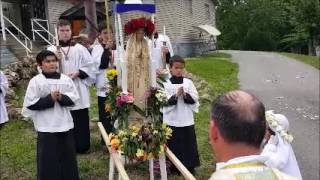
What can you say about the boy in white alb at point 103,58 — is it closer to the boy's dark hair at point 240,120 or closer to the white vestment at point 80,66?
the white vestment at point 80,66

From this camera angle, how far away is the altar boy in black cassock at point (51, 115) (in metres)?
5.98

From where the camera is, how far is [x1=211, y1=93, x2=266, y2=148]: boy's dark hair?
91.4 inches

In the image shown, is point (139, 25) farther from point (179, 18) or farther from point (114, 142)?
point (179, 18)

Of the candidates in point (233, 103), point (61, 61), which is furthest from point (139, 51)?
point (233, 103)

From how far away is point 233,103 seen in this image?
7.81 ft

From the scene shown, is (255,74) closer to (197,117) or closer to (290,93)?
(290,93)

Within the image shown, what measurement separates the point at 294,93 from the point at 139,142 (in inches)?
392

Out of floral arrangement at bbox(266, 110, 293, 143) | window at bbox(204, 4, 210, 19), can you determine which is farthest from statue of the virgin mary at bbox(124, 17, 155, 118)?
window at bbox(204, 4, 210, 19)

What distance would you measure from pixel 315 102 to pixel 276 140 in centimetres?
928

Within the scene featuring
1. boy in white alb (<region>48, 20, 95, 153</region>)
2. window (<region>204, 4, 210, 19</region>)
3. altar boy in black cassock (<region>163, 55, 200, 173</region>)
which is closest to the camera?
altar boy in black cassock (<region>163, 55, 200, 173</region>)

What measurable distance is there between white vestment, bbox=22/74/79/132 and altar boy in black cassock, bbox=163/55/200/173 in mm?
1247

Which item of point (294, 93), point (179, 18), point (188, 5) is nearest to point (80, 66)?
point (294, 93)

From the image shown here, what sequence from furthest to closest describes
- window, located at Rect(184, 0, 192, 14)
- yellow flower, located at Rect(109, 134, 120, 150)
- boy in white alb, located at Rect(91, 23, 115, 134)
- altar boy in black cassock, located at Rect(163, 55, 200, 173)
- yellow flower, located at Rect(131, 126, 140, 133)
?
1. window, located at Rect(184, 0, 192, 14)
2. boy in white alb, located at Rect(91, 23, 115, 134)
3. altar boy in black cassock, located at Rect(163, 55, 200, 173)
4. yellow flower, located at Rect(131, 126, 140, 133)
5. yellow flower, located at Rect(109, 134, 120, 150)

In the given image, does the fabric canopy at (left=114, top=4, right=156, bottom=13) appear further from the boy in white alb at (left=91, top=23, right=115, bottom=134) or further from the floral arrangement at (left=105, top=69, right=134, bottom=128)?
the boy in white alb at (left=91, top=23, right=115, bottom=134)
